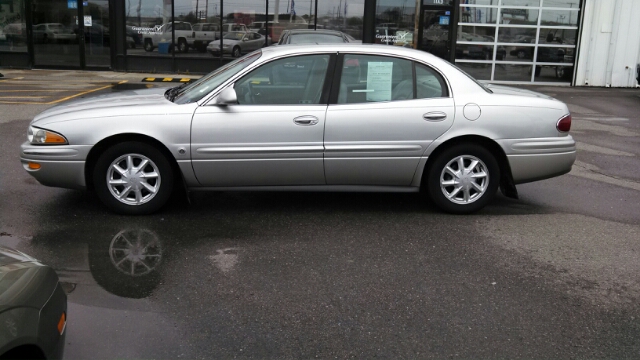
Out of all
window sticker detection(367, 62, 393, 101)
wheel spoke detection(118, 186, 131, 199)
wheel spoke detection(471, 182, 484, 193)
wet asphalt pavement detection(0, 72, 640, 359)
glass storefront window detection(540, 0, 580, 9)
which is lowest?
wet asphalt pavement detection(0, 72, 640, 359)

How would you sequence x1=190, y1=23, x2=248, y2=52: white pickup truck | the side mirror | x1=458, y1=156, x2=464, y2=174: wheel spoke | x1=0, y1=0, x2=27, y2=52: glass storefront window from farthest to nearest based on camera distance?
x1=0, y1=0, x2=27, y2=52: glass storefront window, x1=190, y1=23, x2=248, y2=52: white pickup truck, x1=458, y1=156, x2=464, y2=174: wheel spoke, the side mirror

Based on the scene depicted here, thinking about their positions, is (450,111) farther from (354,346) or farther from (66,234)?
(66,234)

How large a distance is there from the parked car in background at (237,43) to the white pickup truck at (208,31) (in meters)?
0.12

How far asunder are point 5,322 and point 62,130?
3.63 m

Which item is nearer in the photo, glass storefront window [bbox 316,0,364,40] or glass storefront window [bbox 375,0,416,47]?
glass storefront window [bbox 316,0,364,40]

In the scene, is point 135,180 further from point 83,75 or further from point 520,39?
point 520,39

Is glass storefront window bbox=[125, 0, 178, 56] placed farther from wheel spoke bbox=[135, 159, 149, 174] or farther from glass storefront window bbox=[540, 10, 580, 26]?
wheel spoke bbox=[135, 159, 149, 174]

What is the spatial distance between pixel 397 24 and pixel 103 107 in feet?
46.8

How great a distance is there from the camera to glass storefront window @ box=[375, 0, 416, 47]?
18.9 meters

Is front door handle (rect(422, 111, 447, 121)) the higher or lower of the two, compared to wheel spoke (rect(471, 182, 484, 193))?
higher

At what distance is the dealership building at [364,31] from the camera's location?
18.8 metres

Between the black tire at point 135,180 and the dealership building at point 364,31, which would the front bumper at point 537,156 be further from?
the dealership building at point 364,31

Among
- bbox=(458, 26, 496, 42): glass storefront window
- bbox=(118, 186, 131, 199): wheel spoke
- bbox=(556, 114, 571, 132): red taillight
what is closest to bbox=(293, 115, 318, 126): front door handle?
bbox=(118, 186, 131, 199): wheel spoke

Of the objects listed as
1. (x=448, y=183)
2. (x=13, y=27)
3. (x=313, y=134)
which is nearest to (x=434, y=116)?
(x=448, y=183)
